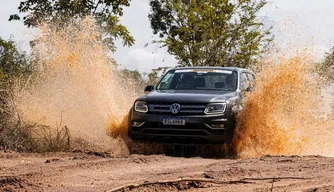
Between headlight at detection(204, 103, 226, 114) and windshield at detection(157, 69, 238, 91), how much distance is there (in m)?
1.07

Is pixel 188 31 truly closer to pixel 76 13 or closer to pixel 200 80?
pixel 76 13

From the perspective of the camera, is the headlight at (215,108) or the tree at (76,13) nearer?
the headlight at (215,108)

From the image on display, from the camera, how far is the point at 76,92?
17281 millimetres

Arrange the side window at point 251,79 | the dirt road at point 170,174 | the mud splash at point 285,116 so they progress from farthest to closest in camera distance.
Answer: the side window at point 251,79 → the mud splash at point 285,116 → the dirt road at point 170,174

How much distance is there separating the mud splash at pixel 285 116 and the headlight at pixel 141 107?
1634mm

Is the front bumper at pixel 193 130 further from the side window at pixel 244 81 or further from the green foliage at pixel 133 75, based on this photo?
the green foliage at pixel 133 75

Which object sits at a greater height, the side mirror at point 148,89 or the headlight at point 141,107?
the side mirror at point 148,89

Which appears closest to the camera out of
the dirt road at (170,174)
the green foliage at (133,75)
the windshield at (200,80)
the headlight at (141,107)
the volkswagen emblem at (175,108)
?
the dirt road at (170,174)

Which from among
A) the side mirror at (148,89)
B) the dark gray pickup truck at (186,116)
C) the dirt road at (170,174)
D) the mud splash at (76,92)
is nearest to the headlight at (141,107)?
the dark gray pickup truck at (186,116)

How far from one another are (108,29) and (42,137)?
17.9 m


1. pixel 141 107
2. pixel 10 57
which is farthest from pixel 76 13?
pixel 141 107

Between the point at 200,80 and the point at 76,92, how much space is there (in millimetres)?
3343

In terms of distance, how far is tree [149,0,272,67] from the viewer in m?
38.5

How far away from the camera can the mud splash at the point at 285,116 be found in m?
14.1
